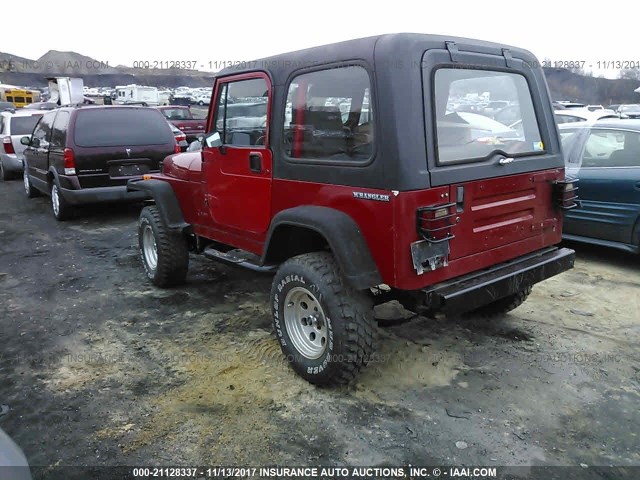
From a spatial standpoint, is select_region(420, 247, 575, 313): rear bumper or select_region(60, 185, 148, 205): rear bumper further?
select_region(60, 185, 148, 205): rear bumper

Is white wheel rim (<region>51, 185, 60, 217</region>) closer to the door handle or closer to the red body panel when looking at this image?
the red body panel

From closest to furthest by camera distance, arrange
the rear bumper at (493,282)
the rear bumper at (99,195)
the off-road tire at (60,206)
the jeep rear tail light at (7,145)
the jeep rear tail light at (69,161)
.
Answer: the rear bumper at (493,282) → the jeep rear tail light at (69,161) → the rear bumper at (99,195) → the off-road tire at (60,206) → the jeep rear tail light at (7,145)

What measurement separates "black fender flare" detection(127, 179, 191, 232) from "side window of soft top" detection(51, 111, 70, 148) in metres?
3.70

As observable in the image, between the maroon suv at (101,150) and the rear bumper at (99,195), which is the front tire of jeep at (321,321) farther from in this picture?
the rear bumper at (99,195)

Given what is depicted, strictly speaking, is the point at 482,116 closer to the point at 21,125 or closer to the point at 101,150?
the point at 101,150

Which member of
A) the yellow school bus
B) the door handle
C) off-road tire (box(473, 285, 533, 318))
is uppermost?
the yellow school bus

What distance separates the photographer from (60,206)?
850 cm

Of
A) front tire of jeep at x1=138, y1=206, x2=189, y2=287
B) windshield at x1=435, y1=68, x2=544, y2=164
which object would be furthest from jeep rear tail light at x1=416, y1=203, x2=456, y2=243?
front tire of jeep at x1=138, y1=206, x2=189, y2=287

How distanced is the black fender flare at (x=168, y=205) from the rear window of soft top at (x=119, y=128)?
10.9ft

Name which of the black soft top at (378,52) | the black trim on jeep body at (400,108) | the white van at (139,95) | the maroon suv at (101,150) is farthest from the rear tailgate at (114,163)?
the white van at (139,95)

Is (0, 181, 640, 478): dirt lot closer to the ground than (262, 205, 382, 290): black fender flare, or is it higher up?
closer to the ground

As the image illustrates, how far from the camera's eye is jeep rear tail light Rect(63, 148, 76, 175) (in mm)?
7836

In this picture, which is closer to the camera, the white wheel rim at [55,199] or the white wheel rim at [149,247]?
the white wheel rim at [149,247]

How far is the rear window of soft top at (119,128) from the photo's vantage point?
7964 millimetres
